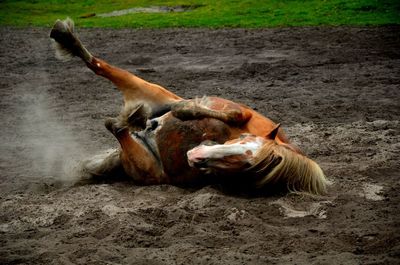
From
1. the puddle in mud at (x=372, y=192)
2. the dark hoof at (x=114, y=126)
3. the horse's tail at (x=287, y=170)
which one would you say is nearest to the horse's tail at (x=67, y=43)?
the dark hoof at (x=114, y=126)

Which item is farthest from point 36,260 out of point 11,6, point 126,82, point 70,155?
point 11,6

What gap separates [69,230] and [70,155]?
231 cm

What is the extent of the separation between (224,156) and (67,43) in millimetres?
2569

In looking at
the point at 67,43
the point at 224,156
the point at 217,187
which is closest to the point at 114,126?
the point at 217,187

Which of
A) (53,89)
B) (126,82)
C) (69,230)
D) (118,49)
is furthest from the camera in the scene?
(118,49)

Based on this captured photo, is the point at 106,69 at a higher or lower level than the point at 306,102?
higher

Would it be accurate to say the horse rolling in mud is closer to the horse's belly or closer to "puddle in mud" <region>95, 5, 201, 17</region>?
the horse's belly

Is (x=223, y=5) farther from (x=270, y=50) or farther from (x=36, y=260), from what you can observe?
(x=36, y=260)

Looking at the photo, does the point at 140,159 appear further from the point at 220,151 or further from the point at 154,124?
the point at 220,151

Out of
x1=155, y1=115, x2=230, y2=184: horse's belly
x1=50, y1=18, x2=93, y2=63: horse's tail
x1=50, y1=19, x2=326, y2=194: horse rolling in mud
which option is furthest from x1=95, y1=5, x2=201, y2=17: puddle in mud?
x1=155, y1=115, x2=230, y2=184: horse's belly

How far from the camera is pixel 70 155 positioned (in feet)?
20.9

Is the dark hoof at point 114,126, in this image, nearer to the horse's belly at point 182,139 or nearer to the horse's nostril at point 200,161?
the horse's belly at point 182,139

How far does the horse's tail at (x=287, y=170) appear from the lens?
14.6ft

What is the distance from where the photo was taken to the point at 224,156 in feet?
14.3
